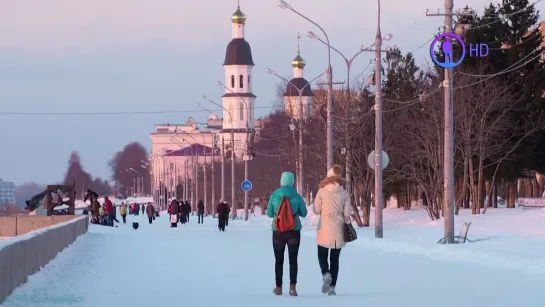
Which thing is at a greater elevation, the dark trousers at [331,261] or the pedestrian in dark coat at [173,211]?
the pedestrian in dark coat at [173,211]

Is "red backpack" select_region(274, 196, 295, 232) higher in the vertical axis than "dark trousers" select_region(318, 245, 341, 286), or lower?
higher

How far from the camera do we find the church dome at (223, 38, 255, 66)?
19275 centimetres

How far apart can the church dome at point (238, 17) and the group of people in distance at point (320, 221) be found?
6776 inches

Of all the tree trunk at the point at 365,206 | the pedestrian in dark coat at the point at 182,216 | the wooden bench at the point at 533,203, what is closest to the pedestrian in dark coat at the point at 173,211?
the pedestrian in dark coat at the point at 182,216

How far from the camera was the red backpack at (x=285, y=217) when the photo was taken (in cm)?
1802

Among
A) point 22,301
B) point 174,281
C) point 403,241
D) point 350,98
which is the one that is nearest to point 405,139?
point 350,98

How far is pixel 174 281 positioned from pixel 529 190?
63174mm

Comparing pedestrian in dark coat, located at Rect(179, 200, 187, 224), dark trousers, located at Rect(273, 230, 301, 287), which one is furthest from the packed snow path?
pedestrian in dark coat, located at Rect(179, 200, 187, 224)

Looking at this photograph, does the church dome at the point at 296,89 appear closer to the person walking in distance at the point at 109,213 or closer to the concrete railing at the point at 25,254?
the person walking in distance at the point at 109,213

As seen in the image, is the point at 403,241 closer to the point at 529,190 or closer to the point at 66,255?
the point at 66,255

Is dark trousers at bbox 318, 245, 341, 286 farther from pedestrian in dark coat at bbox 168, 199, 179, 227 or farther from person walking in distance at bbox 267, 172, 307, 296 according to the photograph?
pedestrian in dark coat at bbox 168, 199, 179, 227

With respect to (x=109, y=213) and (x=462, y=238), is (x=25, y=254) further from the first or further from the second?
(x=109, y=213)

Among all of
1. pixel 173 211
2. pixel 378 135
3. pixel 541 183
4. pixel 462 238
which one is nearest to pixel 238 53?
pixel 541 183

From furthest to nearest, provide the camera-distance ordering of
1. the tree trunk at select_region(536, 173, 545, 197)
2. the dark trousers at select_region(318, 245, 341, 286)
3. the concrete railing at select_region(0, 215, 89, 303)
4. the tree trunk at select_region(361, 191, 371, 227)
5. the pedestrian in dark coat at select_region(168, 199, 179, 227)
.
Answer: the tree trunk at select_region(536, 173, 545, 197) < the pedestrian in dark coat at select_region(168, 199, 179, 227) < the tree trunk at select_region(361, 191, 371, 227) < the dark trousers at select_region(318, 245, 341, 286) < the concrete railing at select_region(0, 215, 89, 303)
